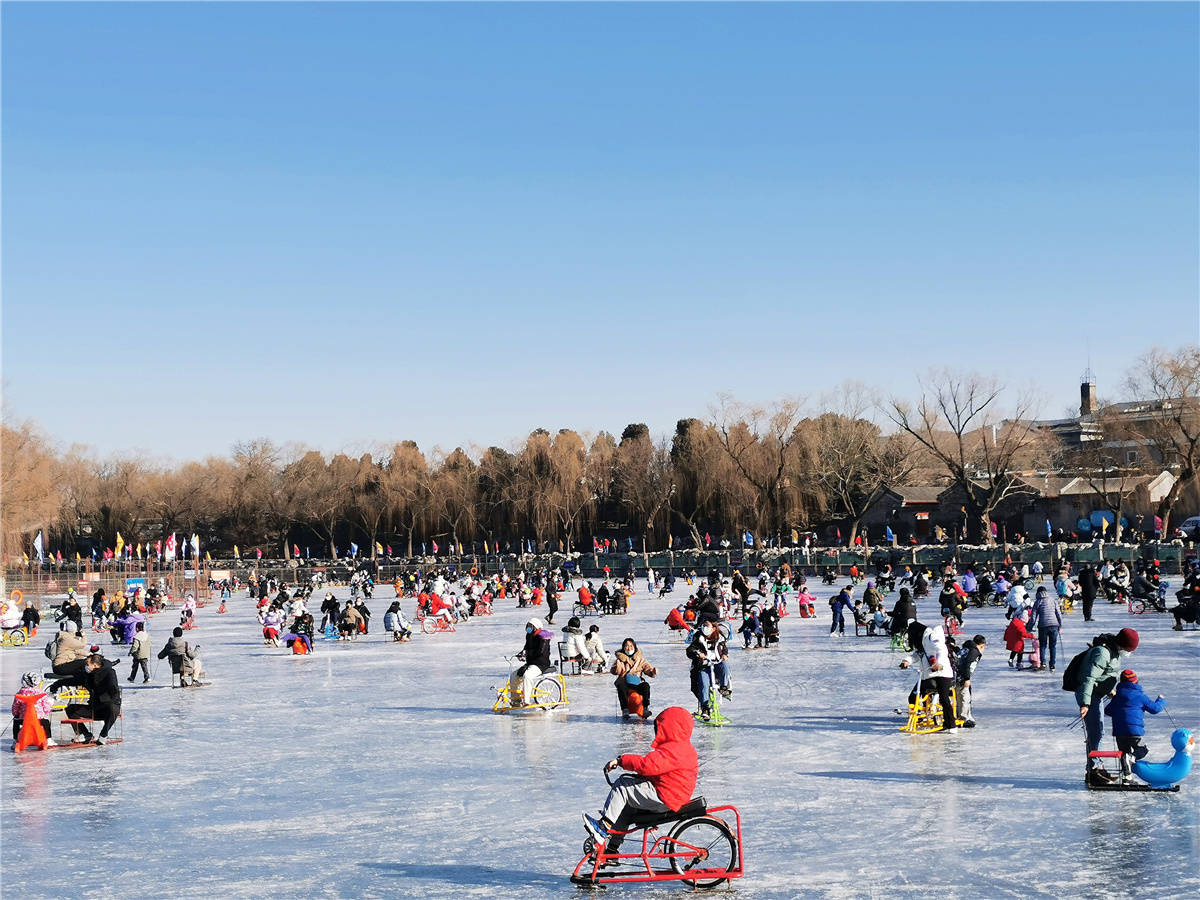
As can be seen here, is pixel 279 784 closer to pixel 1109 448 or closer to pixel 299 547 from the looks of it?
pixel 1109 448

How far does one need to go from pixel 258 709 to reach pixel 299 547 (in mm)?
96547

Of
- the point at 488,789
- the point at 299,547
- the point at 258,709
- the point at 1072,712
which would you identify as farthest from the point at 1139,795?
the point at 299,547

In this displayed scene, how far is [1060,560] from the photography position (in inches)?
1767

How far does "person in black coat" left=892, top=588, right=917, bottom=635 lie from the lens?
2316cm

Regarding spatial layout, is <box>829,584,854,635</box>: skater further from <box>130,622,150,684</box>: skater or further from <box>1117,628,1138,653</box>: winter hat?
<box>1117,628,1138,653</box>: winter hat

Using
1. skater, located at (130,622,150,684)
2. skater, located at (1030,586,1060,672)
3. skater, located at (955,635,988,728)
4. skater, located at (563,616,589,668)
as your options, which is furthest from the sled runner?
skater, located at (130,622,150,684)

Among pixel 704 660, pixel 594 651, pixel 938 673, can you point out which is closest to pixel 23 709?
pixel 704 660

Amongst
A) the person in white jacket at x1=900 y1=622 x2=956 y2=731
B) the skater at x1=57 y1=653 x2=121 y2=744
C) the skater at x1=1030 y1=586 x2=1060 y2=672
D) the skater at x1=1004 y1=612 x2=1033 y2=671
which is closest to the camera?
the person in white jacket at x1=900 y1=622 x2=956 y2=731

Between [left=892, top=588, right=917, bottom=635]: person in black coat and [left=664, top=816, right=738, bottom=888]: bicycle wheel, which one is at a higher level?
[left=892, top=588, right=917, bottom=635]: person in black coat

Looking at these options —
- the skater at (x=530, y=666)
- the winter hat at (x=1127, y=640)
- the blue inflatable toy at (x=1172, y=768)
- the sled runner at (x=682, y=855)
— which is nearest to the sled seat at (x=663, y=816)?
the sled runner at (x=682, y=855)

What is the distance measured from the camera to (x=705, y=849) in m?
8.03

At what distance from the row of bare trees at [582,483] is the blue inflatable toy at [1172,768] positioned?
5373 cm

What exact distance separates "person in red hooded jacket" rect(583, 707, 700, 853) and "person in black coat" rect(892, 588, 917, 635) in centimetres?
1561

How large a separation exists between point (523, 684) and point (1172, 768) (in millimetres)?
8542
